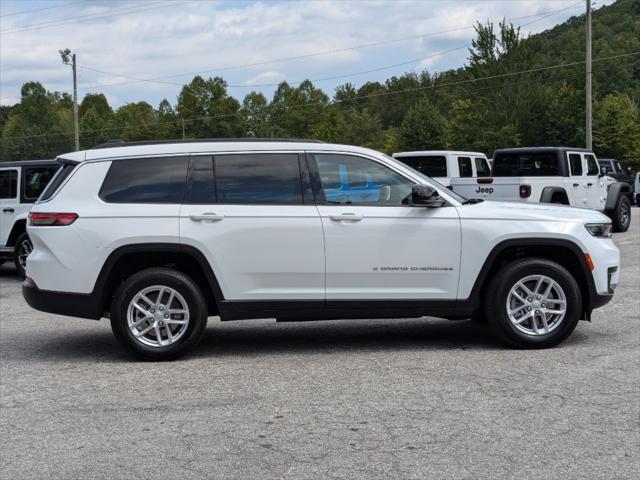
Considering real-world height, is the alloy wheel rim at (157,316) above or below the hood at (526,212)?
below

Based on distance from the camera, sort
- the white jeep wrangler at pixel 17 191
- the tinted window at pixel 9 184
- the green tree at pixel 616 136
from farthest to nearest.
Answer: the green tree at pixel 616 136 < the tinted window at pixel 9 184 < the white jeep wrangler at pixel 17 191

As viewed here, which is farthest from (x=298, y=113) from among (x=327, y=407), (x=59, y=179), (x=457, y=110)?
(x=327, y=407)

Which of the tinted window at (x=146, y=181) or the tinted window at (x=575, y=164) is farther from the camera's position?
→ the tinted window at (x=575, y=164)

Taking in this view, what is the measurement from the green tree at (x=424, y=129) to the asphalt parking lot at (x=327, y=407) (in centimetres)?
7684

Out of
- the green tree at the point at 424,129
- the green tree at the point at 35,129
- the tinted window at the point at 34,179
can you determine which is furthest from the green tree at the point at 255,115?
the tinted window at the point at 34,179

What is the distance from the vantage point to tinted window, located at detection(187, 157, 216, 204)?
23.7 ft

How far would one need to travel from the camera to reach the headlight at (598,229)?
297 inches

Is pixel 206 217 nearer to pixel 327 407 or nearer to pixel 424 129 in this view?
pixel 327 407

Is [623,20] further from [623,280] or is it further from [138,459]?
[138,459]

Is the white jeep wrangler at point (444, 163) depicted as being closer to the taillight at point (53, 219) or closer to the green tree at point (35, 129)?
the taillight at point (53, 219)

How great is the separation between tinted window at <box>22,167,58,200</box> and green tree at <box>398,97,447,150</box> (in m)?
71.0

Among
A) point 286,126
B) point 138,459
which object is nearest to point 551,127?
point 286,126

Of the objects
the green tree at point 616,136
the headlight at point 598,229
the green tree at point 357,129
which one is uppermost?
the green tree at point 357,129

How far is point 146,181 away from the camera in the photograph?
7.28 meters
